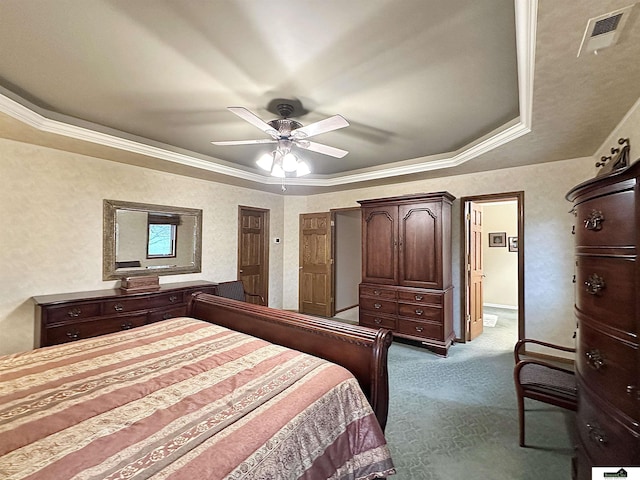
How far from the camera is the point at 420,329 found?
3.75m

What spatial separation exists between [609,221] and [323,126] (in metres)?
1.77

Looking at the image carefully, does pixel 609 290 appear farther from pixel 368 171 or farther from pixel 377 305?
pixel 368 171

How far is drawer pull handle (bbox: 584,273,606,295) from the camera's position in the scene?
128 centimetres

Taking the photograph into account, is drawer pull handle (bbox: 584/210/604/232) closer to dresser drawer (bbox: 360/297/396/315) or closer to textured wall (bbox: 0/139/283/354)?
dresser drawer (bbox: 360/297/396/315)

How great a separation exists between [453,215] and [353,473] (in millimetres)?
3776

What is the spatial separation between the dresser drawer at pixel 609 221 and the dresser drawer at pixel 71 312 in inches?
163

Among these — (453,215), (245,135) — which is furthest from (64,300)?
(453,215)

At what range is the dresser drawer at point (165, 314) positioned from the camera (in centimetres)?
344

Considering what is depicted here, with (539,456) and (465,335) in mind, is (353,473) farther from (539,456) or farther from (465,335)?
(465,335)

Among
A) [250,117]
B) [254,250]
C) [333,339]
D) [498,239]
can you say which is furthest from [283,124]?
[498,239]

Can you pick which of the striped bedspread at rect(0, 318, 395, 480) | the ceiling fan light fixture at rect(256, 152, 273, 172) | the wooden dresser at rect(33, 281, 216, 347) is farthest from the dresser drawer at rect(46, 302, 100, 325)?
the ceiling fan light fixture at rect(256, 152, 273, 172)

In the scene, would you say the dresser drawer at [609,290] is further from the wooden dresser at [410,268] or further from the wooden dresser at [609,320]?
the wooden dresser at [410,268]

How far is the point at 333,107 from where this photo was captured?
2.59 meters

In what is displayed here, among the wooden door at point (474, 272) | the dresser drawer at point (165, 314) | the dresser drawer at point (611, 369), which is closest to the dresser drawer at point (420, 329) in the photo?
the wooden door at point (474, 272)
